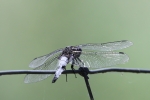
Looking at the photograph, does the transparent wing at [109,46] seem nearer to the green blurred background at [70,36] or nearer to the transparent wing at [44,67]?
the transparent wing at [44,67]

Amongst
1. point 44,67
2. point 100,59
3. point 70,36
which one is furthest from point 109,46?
point 70,36

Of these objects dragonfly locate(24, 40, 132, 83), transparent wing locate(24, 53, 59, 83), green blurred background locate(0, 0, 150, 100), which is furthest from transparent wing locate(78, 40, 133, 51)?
green blurred background locate(0, 0, 150, 100)

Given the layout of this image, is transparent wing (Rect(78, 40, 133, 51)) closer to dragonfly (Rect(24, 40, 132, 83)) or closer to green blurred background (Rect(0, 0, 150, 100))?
dragonfly (Rect(24, 40, 132, 83))

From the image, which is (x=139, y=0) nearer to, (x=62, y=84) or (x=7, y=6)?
(x=62, y=84)

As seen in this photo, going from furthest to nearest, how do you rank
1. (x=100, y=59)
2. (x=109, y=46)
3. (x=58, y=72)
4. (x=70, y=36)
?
(x=70, y=36) → (x=109, y=46) → (x=100, y=59) → (x=58, y=72)

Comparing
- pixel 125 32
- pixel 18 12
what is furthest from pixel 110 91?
pixel 18 12

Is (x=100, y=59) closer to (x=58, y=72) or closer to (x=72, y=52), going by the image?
(x=72, y=52)
